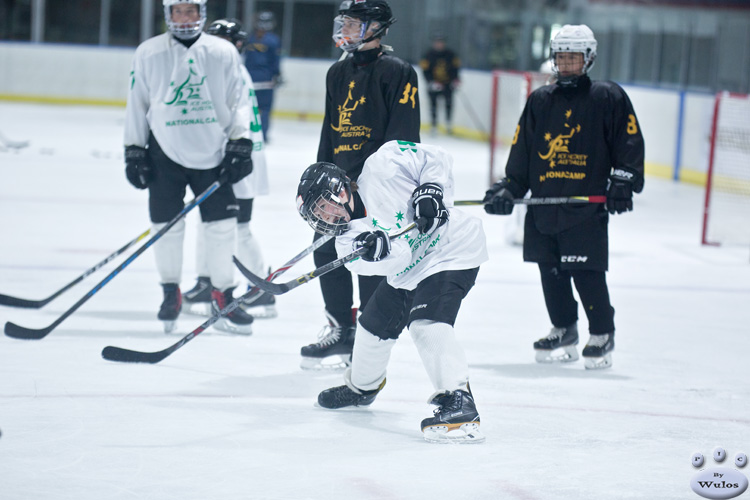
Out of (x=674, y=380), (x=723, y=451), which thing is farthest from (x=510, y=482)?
(x=674, y=380)

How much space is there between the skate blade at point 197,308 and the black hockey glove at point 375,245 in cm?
172

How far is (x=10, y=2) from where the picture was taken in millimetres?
15992

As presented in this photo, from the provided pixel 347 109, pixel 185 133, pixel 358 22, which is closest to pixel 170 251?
pixel 185 133

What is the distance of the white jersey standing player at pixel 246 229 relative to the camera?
14.6 ft

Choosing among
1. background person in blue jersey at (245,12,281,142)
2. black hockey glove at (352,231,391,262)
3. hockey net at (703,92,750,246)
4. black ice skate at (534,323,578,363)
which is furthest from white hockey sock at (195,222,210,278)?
background person in blue jersey at (245,12,281,142)

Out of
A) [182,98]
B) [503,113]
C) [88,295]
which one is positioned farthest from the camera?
[503,113]

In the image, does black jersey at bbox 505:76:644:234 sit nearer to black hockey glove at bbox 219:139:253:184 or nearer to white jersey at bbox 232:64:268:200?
black hockey glove at bbox 219:139:253:184

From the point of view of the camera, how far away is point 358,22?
3.45m

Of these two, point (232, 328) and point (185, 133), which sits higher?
point (185, 133)

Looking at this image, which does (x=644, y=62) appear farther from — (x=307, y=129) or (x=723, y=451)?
(x=723, y=451)

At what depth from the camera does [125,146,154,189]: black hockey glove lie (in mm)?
3941

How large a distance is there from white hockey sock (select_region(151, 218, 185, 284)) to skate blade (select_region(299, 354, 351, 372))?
0.70 meters

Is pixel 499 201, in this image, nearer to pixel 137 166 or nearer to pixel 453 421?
pixel 453 421

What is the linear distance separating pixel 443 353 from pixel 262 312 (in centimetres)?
170
